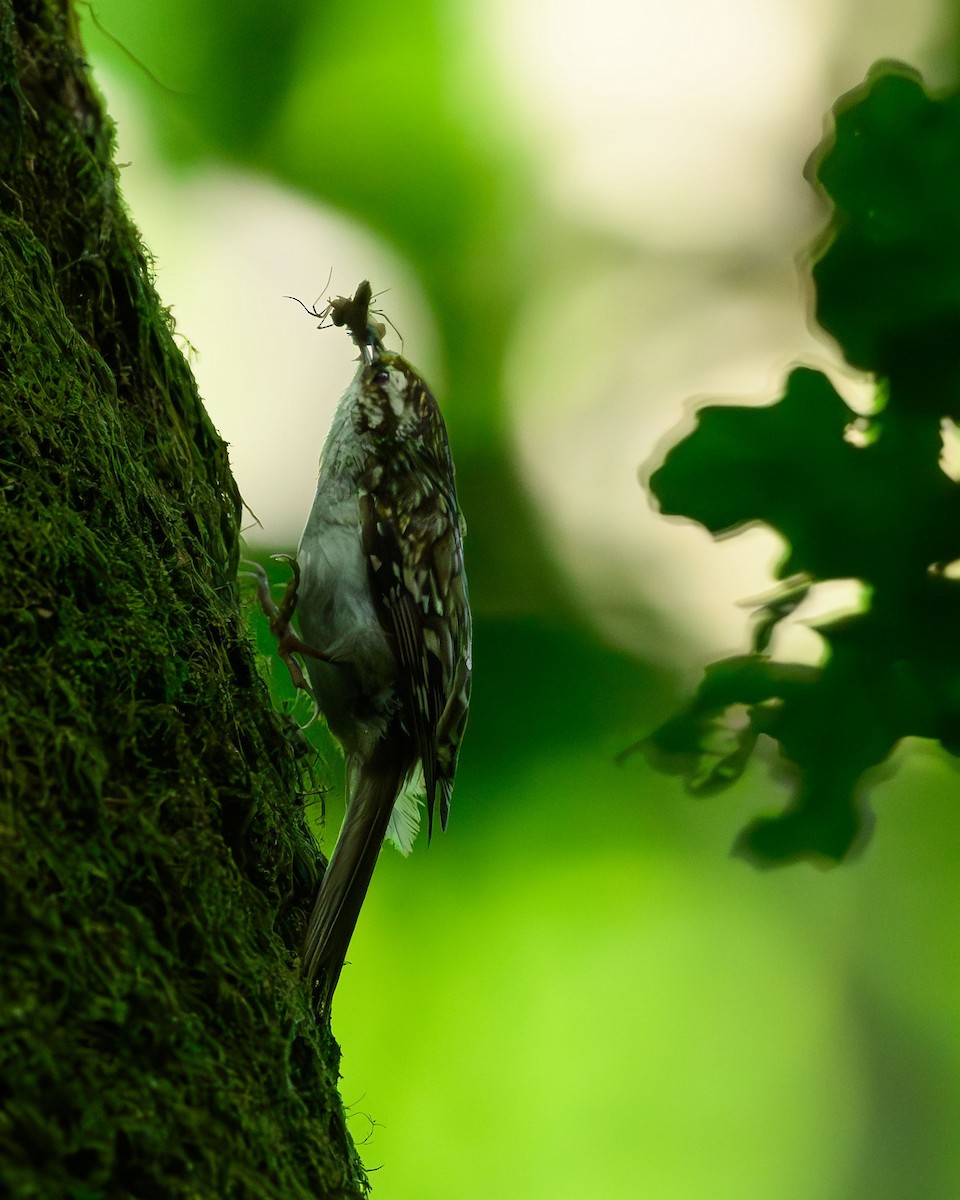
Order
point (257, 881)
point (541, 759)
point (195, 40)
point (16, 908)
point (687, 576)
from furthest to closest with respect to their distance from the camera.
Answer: point (687, 576) → point (541, 759) → point (195, 40) → point (257, 881) → point (16, 908)

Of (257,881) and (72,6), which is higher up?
(72,6)

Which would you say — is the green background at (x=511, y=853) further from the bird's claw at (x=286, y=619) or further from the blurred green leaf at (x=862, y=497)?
the blurred green leaf at (x=862, y=497)

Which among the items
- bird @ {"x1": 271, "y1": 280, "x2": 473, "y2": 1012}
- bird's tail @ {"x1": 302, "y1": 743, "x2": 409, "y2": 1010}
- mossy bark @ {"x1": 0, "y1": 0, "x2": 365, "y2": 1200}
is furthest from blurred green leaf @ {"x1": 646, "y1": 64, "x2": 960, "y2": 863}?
bird @ {"x1": 271, "y1": 280, "x2": 473, "y2": 1012}

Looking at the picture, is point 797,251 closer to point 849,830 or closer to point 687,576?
point 849,830

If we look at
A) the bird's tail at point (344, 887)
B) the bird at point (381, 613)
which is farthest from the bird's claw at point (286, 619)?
the bird's tail at point (344, 887)

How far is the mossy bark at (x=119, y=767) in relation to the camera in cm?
114

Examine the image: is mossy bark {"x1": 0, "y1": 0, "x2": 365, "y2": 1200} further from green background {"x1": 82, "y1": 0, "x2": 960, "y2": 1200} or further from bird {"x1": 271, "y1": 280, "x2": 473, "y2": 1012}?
green background {"x1": 82, "y1": 0, "x2": 960, "y2": 1200}

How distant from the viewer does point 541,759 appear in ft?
17.1

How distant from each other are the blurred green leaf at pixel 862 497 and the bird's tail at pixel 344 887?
106cm

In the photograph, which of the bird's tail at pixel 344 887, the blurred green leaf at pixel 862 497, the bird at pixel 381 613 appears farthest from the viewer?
the bird at pixel 381 613

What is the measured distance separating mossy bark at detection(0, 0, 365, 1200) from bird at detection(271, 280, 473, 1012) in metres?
0.43

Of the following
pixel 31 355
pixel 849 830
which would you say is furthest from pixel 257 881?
pixel 849 830

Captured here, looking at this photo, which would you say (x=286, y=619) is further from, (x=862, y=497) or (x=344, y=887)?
(x=862, y=497)

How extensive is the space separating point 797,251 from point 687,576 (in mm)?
4664
